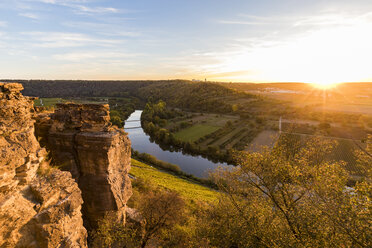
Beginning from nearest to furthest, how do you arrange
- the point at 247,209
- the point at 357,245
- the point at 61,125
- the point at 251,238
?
the point at 357,245
the point at 251,238
the point at 247,209
the point at 61,125

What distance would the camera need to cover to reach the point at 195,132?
65438 mm

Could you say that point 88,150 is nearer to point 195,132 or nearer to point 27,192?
point 27,192

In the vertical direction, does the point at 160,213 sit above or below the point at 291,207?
below

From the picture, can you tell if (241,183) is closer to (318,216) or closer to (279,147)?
(279,147)

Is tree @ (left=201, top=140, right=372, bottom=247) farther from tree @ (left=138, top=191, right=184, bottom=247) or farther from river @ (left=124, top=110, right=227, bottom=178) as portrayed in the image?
river @ (left=124, top=110, right=227, bottom=178)

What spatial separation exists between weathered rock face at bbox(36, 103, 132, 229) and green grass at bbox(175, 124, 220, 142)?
46.7 metres

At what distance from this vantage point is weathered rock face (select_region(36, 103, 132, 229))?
1111 centimetres

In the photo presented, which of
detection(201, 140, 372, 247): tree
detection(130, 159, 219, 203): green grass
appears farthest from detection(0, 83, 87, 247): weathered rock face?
detection(130, 159, 219, 203): green grass

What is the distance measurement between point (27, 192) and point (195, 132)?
5972 cm

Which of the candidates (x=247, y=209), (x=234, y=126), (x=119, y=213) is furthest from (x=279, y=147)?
(x=234, y=126)

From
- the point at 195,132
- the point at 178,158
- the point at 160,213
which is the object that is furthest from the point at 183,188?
the point at 195,132

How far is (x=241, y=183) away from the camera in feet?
39.5

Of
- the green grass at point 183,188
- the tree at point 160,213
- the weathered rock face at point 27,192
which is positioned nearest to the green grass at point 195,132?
the green grass at point 183,188

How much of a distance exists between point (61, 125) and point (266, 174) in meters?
13.7
